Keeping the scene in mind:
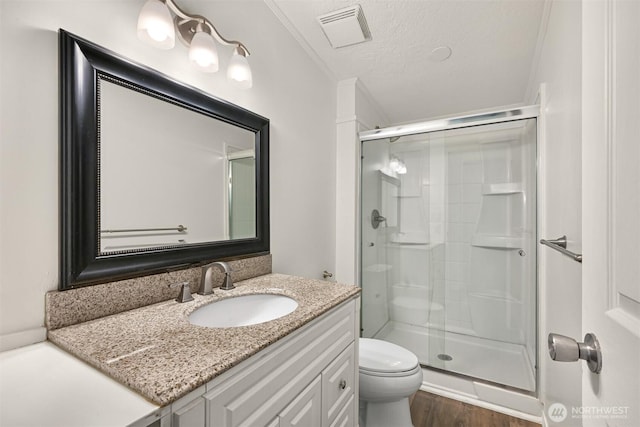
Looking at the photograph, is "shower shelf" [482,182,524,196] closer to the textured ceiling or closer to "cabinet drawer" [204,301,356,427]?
the textured ceiling

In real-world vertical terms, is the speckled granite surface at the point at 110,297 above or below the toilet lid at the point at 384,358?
above

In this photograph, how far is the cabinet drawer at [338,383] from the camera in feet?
3.23

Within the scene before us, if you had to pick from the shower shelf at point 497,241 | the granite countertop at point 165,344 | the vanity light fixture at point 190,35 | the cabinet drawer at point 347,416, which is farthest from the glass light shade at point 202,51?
the shower shelf at point 497,241

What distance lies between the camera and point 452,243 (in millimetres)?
2330

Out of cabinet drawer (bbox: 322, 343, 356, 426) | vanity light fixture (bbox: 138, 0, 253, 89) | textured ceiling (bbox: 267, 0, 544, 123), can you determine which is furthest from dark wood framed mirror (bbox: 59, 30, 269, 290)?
textured ceiling (bbox: 267, 0, 544, 123)

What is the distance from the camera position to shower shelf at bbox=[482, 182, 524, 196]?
213 centimetres

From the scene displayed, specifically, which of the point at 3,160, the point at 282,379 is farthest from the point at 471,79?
the point at 3,160

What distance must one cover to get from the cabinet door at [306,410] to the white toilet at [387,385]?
559 millimetres

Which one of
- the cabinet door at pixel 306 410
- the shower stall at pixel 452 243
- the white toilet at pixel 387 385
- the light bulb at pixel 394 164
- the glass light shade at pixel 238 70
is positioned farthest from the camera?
the light bulb at pixel 394 164

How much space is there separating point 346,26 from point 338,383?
176 cm

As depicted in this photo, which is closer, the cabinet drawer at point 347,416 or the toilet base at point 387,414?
the cabinet drawer at point 347,416

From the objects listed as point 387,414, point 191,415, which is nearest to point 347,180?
point 387,414

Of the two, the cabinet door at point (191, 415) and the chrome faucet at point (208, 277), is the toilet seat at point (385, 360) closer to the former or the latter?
the chrome faucet at point (208, 277)

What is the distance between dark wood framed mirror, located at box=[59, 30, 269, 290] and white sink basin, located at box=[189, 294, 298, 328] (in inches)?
8.0
